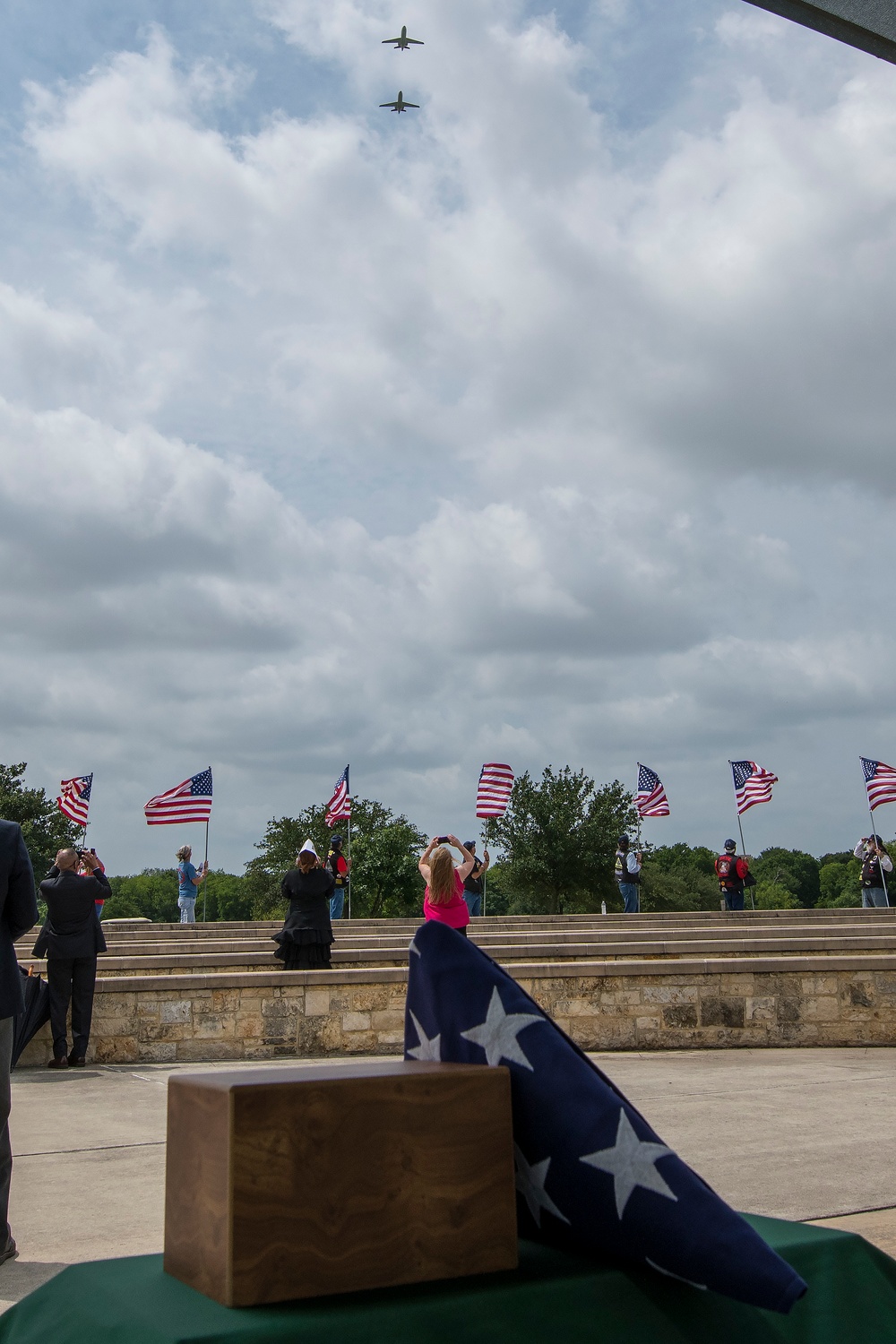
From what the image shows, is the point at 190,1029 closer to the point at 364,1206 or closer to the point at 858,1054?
the point at 858,1054

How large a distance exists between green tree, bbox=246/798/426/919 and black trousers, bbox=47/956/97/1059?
160 feet

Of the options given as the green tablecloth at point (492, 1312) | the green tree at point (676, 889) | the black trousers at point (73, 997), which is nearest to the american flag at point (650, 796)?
the green tree at point (676, 889)

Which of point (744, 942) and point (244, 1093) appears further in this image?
point (744, 942)

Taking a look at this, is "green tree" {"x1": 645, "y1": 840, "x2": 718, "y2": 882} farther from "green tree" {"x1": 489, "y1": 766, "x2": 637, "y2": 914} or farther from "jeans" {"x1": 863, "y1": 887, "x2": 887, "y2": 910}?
"jeans" {"x1": 863, "y1": 887, "x2": 887, "y2": 910}

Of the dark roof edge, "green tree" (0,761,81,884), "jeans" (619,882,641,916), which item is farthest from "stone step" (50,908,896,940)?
"green tree" (0,761,81,884)

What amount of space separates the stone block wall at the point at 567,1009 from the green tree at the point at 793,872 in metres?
108

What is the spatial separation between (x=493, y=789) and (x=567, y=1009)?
51.1 ft

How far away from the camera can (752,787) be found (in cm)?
3036

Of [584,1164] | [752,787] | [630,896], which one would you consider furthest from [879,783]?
[584,1164]

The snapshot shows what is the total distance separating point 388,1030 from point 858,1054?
4483 mm

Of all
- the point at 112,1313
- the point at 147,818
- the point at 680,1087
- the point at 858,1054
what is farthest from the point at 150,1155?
the point at 147,818

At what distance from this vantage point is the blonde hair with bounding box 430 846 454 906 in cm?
1084

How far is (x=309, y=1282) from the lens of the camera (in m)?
1.61

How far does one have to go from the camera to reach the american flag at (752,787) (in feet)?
98.7
